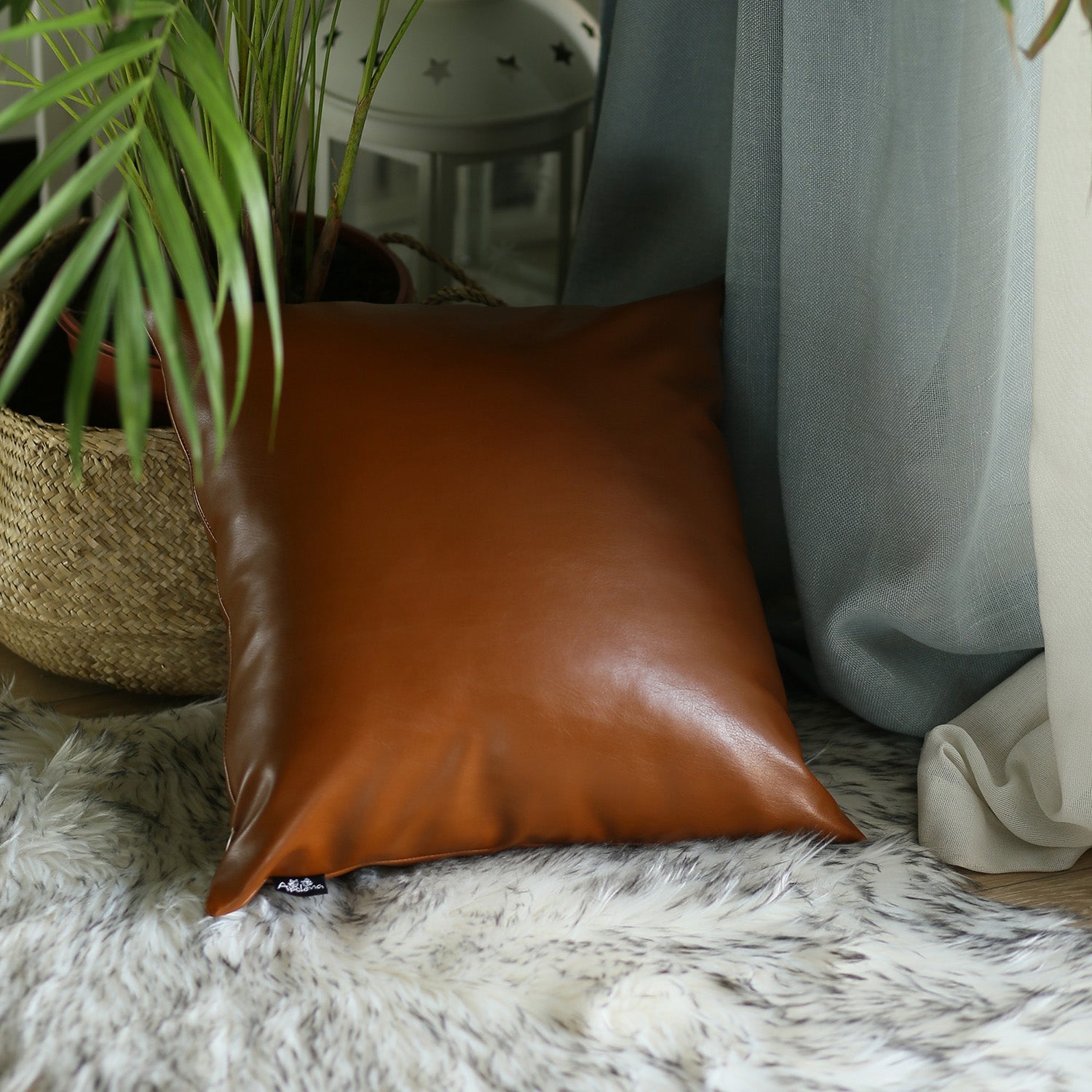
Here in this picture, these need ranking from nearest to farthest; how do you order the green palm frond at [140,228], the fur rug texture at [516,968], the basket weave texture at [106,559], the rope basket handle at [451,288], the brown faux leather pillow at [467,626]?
the green palm frond at [140,228] < the fur rug texture at [516,968] < the brown faux leather pillow at [467,626] < the basket weave texture at [106,559] < the rope basket handle at [451,288]

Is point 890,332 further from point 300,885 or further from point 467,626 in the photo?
point 300,885

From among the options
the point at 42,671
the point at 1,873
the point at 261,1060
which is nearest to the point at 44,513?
the point at 42,671

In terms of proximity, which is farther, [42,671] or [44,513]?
[42,671]

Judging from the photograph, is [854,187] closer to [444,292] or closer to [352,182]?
[444,292]

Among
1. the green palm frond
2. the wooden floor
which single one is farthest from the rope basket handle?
the green palm frond

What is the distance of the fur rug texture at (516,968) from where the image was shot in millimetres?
684

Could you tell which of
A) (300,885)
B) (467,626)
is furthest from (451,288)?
(300,885)

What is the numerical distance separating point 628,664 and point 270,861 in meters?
0.27

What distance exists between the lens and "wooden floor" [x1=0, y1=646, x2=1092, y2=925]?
0.89 m

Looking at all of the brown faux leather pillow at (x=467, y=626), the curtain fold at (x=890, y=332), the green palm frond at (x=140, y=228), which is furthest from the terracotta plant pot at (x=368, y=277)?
the green palm frond at (x=140, y=228)

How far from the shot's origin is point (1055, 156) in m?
0.76

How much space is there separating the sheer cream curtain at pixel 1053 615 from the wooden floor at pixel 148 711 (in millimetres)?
11

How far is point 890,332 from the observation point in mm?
952

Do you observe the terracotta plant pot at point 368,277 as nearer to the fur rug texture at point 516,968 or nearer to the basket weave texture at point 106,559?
the basket weave texture at point 106,559
